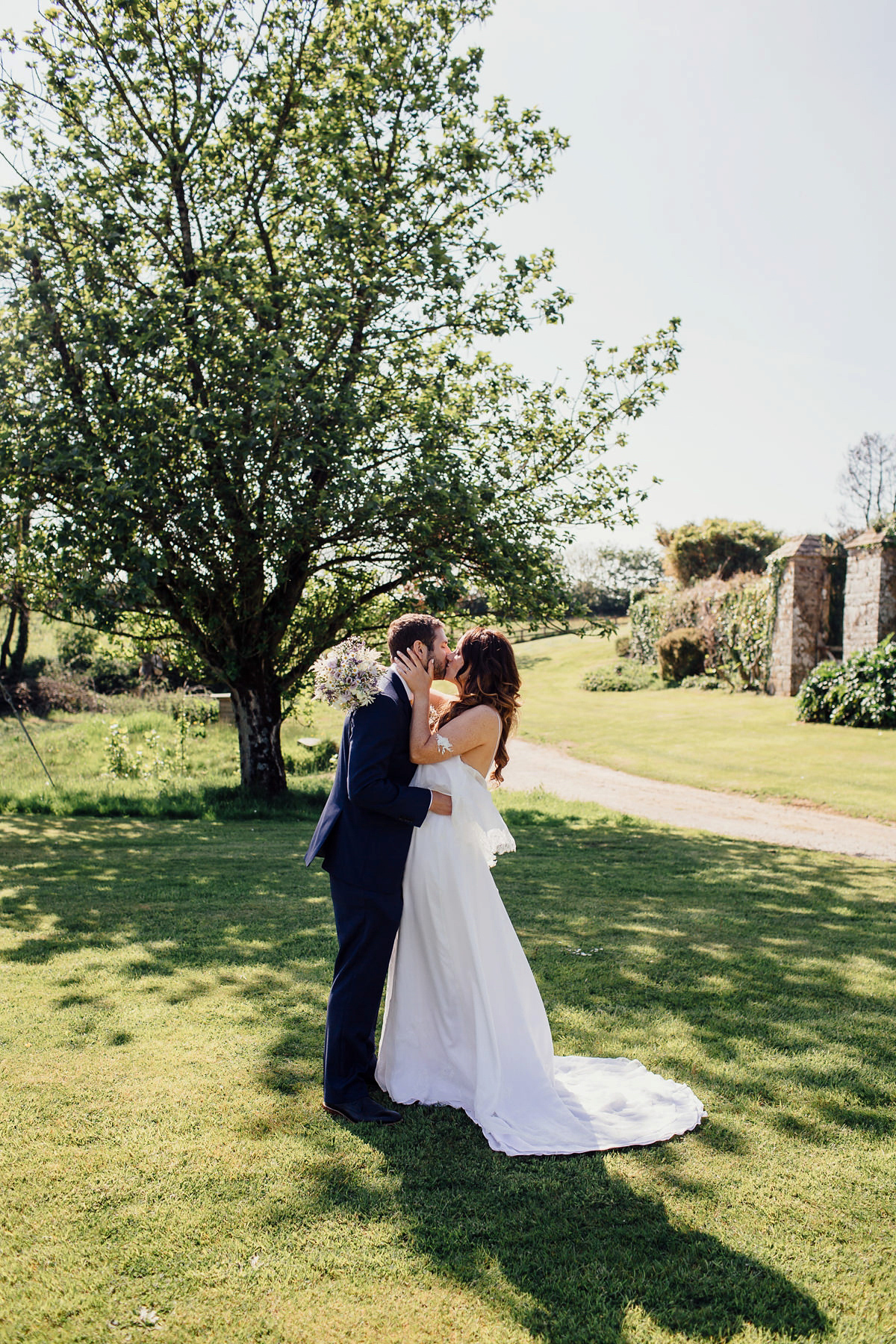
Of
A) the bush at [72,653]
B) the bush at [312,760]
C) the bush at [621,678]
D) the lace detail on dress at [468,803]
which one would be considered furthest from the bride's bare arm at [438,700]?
the bush at [621,678]

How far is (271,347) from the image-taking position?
33.3 feet

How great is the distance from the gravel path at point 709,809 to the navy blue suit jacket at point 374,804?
7924 mm

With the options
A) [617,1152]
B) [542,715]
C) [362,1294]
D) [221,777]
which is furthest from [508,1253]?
[542,715]

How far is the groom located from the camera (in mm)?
3898

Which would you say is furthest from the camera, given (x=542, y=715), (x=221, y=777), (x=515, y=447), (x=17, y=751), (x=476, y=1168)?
(x=542, y=715)

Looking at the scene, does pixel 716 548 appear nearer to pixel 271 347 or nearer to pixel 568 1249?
pixel 271 347

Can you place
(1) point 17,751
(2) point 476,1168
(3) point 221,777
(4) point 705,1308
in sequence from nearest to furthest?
(4) point 705,1308 < (2) point 476,1168 < (3) point 221,777 < (1) point 17,751

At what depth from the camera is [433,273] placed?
11.4 m

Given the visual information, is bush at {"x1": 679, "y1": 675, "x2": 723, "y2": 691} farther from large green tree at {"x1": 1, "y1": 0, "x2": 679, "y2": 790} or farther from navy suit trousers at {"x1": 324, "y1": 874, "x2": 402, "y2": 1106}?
navy suit trousers at {"x1": 324, "y1": 874, "x2": 402, "y2": 1106}

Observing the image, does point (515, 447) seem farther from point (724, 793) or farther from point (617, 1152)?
point (617, 1152)

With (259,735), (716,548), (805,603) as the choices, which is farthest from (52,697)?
(716,548)

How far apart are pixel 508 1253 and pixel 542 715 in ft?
74.7

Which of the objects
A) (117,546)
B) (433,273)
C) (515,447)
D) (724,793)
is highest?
A: (433,273)

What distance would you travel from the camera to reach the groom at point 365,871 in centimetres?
390
